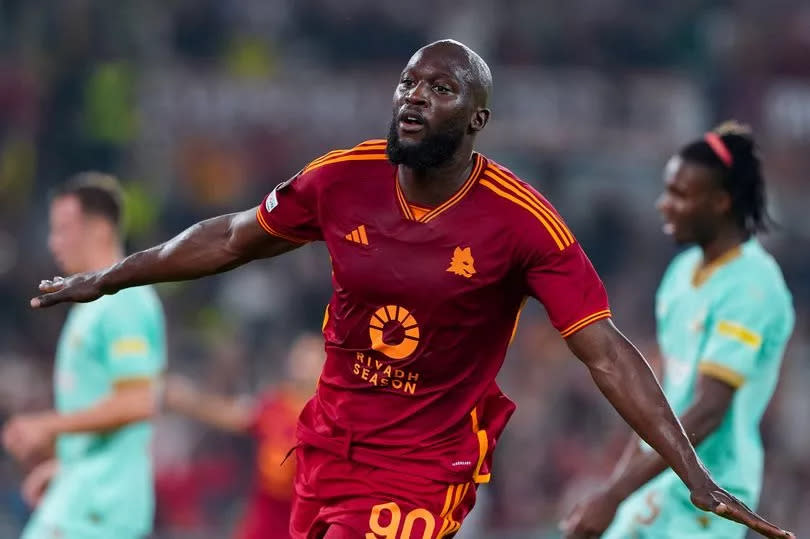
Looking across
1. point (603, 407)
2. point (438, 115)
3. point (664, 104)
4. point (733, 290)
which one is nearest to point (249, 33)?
point (664, 104)

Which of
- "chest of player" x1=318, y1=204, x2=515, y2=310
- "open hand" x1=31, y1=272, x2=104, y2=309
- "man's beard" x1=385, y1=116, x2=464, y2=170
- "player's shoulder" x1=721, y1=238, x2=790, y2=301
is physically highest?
"man's beard" x1=385, y1=116, x2=464, y2=170

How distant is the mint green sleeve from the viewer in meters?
6.95

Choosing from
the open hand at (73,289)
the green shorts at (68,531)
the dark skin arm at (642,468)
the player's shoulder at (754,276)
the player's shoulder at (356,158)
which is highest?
the player's shoulder at (356,158)

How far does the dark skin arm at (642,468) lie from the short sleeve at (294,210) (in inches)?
60.8

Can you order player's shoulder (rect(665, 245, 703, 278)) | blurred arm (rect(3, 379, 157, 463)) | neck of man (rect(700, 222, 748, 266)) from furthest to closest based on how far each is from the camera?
blurred arm (rect(3, 379, 157, 463)) < player's shoulder (rect(665, 245, 703, 278)) < neck of man (rect(700, 222, 748, 266))

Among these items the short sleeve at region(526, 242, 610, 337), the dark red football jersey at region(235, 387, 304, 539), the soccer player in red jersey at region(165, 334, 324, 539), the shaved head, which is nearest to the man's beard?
the shaved head

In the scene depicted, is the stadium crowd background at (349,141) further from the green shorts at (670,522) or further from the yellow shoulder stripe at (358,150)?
the yellow shoulder stripe at (358,150)

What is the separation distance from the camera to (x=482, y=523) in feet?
41.0

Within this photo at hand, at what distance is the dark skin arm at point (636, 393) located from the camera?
427 cm

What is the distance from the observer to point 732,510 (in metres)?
4.07

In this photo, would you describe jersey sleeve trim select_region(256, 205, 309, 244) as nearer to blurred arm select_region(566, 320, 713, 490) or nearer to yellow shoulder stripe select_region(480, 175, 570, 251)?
yellow shoulder stripe select_region(480, 175, 570, 251)

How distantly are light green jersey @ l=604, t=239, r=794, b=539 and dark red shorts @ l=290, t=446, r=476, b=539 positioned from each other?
1.40 metres

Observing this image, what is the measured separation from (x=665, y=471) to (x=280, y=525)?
375 cm

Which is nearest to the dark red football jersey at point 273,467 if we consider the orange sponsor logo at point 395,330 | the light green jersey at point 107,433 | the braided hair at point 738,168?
the light green jersey at point 107,433
